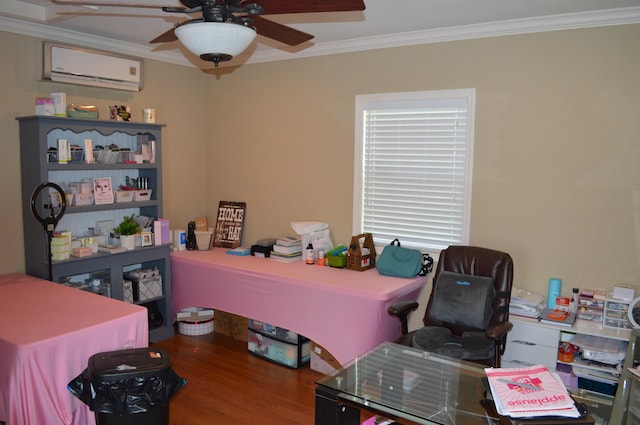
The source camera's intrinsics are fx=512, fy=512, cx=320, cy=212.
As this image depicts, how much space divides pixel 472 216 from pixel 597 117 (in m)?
1.06

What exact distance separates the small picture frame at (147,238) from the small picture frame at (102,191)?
1.27ft

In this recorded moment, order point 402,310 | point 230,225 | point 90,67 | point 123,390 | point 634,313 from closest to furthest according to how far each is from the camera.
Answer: point 123,390
point 634,313
point 402,310
point 90,67
point 230,225

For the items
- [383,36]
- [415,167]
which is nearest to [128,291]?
[415,167]

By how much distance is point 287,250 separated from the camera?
4.42 meters

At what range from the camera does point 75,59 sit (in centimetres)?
396

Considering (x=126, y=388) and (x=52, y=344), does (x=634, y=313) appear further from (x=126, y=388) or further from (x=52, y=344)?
(x=52, y=344)

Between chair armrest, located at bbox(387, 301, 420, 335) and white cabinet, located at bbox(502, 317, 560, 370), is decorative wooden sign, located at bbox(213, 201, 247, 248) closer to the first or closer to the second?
chair armrest, located at bbox(387, 301, 420, 335)

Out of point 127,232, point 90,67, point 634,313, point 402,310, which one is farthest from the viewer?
point 127,232

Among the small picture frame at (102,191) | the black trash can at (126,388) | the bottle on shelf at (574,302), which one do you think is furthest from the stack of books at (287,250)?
the bottle on shelf at (574,302)

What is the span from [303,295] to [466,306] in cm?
116

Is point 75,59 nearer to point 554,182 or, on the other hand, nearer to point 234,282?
point 234,282

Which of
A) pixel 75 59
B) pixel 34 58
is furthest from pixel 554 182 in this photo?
pixel 34 58

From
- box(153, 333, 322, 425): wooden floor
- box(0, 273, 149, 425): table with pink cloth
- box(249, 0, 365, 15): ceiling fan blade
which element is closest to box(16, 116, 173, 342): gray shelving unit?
box(153, 333, 322, 425): wooden floor

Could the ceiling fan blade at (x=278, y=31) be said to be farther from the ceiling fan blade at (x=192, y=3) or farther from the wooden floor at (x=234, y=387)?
the wooden floor at (x=234, y=387)
